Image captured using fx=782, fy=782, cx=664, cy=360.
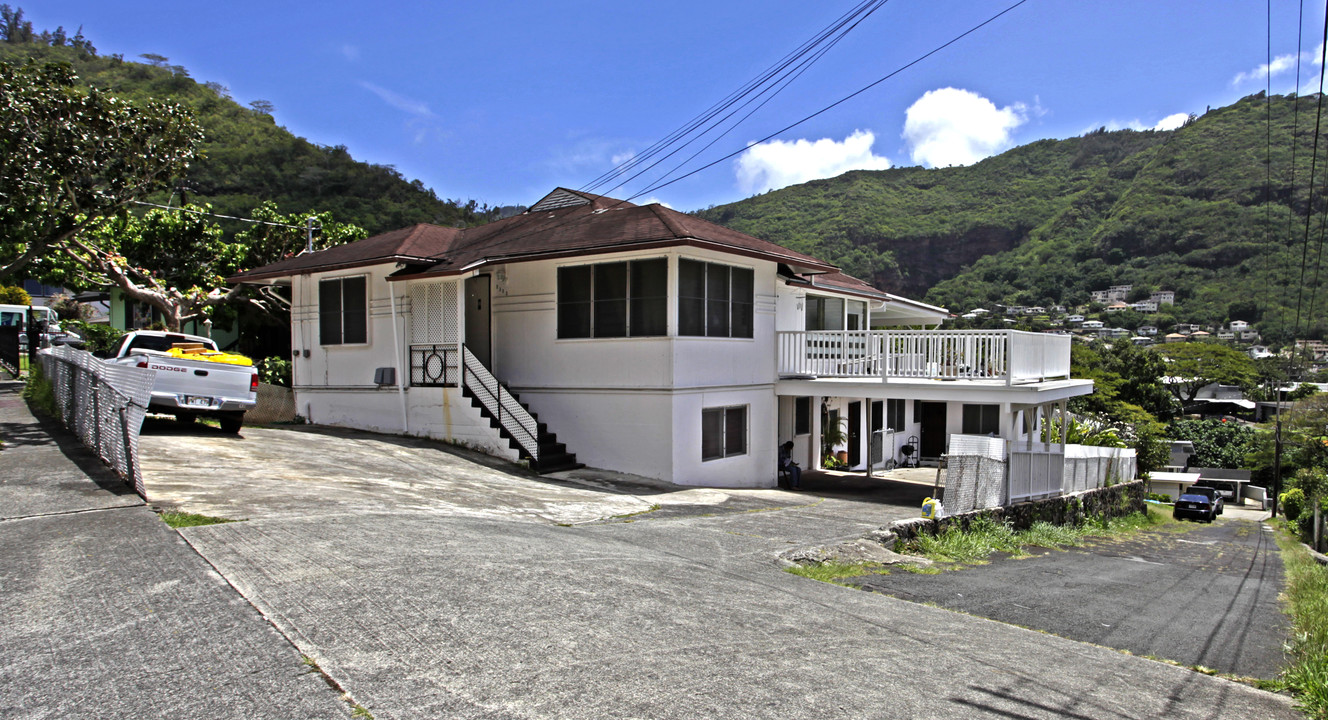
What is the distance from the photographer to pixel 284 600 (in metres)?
4.84

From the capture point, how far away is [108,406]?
877 cm

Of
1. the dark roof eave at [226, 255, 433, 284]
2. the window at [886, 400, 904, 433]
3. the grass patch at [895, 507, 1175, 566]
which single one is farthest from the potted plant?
the dark roof eave at [226, 255, 433, 284]

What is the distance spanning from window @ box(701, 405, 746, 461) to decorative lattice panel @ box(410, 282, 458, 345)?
5.26 metres

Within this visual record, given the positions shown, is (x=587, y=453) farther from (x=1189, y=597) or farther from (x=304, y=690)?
(x=304, y=690)

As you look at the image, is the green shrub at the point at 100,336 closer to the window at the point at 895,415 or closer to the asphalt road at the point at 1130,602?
the window at the point at 895,415

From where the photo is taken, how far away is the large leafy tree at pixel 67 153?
40.2 ft

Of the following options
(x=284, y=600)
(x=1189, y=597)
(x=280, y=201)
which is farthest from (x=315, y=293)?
(x=280, y=201)

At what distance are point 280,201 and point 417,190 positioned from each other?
10.5m

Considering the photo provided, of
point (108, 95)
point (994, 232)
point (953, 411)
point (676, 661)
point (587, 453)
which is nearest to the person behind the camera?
point (676, 661)

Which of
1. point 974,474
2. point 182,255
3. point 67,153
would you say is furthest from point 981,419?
point 182,255

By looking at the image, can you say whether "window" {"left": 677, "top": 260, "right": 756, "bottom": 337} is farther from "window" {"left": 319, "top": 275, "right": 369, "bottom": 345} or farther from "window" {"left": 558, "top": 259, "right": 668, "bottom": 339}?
"window" {"left": 319, "top": 275, "right": 369, "bottom": 345}

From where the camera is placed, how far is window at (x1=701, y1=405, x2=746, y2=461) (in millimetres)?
15094

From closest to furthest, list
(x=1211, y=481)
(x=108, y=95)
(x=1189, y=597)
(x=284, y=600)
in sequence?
1. (x=284, y=600)
2. (x=1189, y=597)
3. (x=108, y=95)
4. (x=1211, y=481)

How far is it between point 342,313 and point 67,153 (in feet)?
18.8
